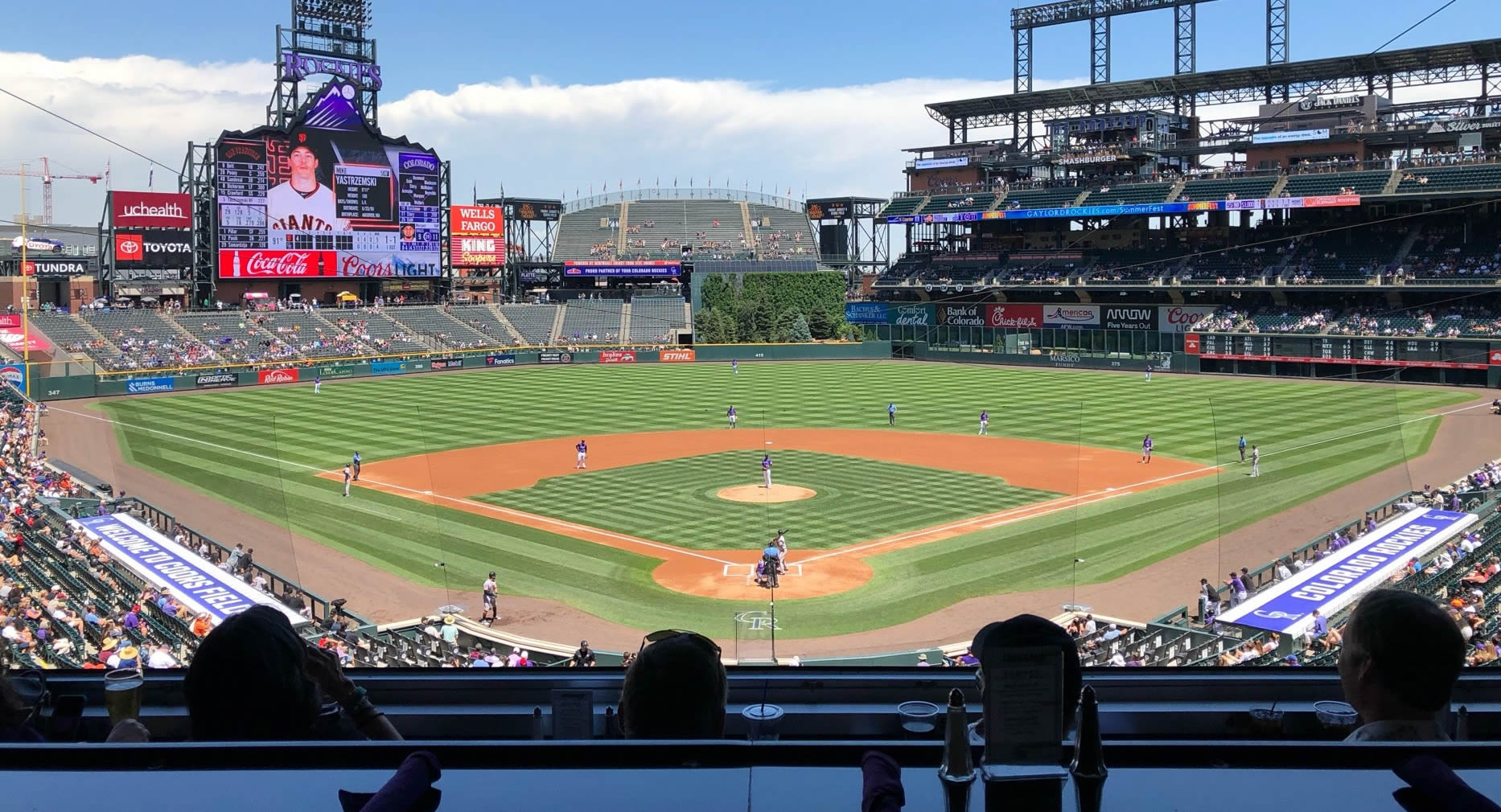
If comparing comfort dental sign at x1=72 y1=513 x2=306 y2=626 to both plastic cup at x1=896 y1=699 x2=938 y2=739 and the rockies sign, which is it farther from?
the rockies sign

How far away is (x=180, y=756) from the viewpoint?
303 cm

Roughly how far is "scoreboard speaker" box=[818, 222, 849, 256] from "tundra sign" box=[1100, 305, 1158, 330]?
39096 millimetres

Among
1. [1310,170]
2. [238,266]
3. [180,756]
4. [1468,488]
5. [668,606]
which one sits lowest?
[668,606]

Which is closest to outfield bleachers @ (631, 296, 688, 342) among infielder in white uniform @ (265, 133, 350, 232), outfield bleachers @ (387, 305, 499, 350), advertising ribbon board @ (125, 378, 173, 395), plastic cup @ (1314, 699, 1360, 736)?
outfield bleachers @ (387, 305, 499, 350)

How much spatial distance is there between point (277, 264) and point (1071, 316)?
49.6 m

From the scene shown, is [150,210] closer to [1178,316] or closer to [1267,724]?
[1178,316]

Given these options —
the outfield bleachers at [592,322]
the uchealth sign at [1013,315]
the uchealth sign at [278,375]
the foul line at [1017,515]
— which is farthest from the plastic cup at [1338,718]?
the outfield bleachers at [592,322]

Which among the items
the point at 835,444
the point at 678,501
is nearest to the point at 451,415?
the point at 835,444

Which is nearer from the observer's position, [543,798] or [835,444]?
[543,798]

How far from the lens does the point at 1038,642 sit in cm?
279

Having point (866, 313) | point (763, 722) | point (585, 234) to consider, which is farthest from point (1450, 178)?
point (585, 234)

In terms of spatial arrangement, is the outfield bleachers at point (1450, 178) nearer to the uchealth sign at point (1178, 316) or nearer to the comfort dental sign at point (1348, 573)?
the uchealth sign at point (1178, 316)

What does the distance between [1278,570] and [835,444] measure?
23.7 metres

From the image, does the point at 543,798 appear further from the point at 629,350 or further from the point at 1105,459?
the point at 629,350
